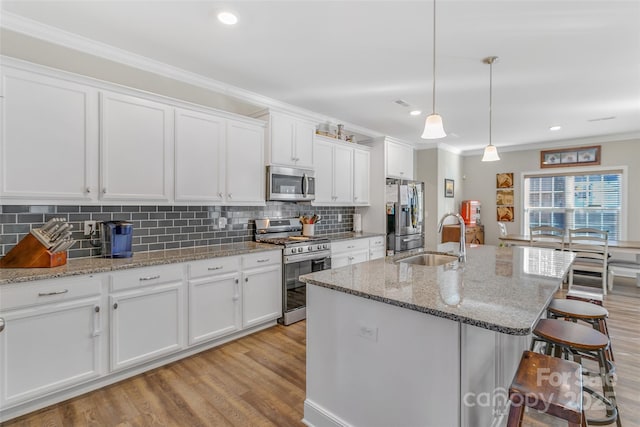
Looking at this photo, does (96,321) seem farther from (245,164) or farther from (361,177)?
(361,177)

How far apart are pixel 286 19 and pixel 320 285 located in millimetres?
1898

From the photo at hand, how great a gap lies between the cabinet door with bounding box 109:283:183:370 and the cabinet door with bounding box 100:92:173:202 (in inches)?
31.5

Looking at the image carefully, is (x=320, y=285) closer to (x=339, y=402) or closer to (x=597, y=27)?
(x=339, y=402)

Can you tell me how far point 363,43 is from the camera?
255cm

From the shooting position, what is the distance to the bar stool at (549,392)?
3.83 ft

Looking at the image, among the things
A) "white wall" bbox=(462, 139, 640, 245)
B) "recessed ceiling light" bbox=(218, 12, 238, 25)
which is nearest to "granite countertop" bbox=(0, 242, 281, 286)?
"recessed ceiling light" bbox=(218, 12, 238, 25)

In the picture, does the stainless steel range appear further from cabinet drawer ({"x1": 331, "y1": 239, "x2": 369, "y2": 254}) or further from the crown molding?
the crown molding

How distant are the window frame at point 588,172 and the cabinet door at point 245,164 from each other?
233 inches

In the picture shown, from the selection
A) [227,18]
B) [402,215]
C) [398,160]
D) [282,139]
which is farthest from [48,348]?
[398,160]

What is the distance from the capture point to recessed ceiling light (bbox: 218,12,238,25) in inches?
84.9

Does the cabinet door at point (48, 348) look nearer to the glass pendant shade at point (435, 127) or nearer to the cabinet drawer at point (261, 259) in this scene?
the cabinet drawer at point (261, 259)

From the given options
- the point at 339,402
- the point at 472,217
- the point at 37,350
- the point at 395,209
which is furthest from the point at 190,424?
the point at 472,217

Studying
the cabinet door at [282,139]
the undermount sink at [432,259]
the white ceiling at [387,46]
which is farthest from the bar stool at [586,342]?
the cabinet door at [282,139]

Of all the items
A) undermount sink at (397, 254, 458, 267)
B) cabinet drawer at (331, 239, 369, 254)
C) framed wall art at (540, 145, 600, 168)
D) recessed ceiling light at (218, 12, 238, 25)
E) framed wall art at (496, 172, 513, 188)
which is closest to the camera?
recessed ceiling light at (218, 12, 238, 25)
